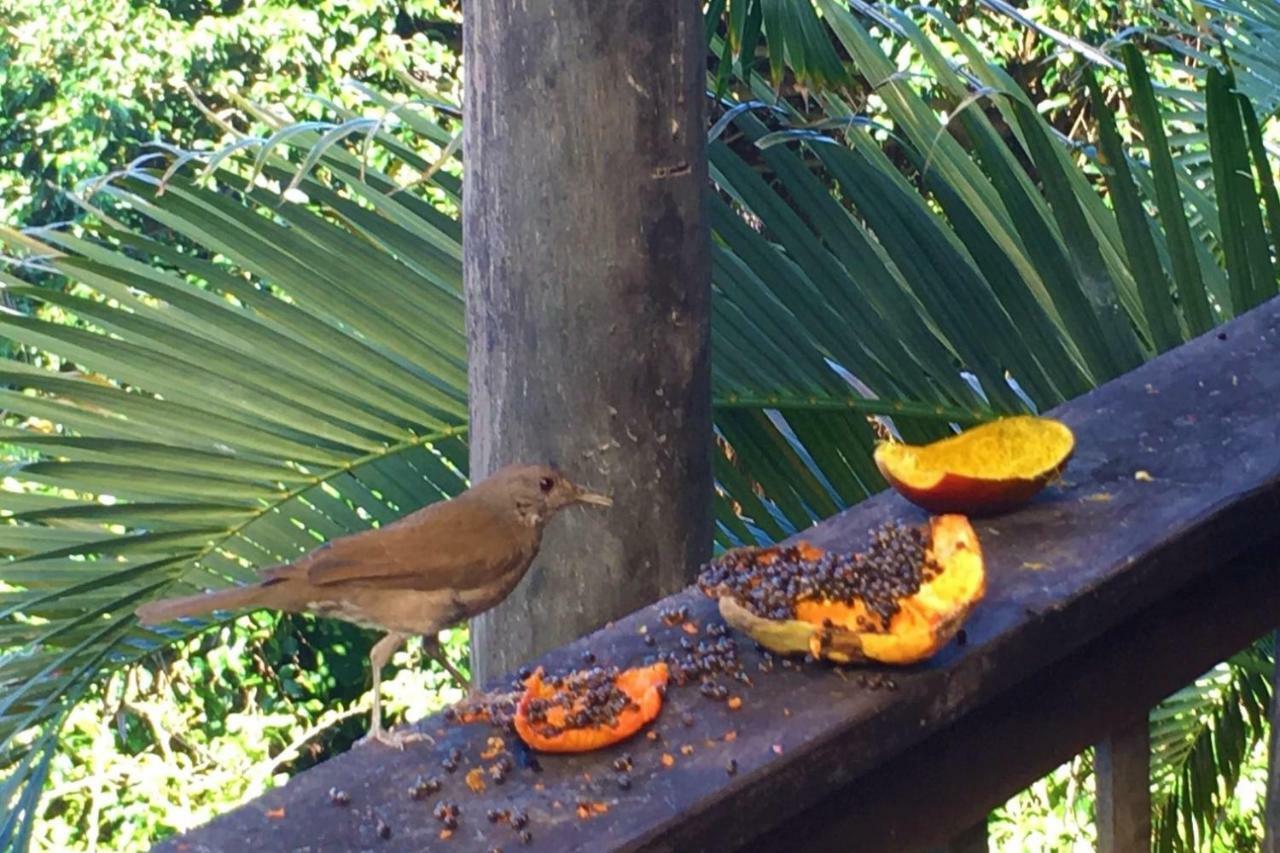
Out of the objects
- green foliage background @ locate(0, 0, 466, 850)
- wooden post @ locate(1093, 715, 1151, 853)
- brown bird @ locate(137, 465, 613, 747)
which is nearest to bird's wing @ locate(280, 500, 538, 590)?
brown bird @ locate(137, 465, 613, 747)

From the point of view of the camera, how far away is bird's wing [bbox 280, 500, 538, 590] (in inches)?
48.5

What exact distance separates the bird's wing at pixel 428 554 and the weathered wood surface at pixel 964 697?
0.27m

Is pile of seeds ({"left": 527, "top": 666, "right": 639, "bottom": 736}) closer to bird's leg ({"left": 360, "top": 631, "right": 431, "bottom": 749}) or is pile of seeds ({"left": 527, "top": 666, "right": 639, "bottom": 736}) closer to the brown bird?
bird's leg ({"left": 360, "top": 631, "right": 431, "bottom": 749})

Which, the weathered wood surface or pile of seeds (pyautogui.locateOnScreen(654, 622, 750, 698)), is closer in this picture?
the weathered wood surface

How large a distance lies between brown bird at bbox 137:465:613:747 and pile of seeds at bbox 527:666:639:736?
363 mm

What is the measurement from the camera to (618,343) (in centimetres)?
143

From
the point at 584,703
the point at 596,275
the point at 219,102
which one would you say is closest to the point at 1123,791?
the point at 584,703

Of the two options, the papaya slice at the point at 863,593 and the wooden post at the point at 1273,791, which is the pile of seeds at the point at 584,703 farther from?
the wooden post at the point at 1273,791

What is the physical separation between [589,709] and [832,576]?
0.20 metres

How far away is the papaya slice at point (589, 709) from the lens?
83cm

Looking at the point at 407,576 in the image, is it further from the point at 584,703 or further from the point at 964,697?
the point at 964,697

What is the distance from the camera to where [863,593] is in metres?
0.94

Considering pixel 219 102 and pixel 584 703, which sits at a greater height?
pixel 219 102

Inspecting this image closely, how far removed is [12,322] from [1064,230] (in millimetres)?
1183
